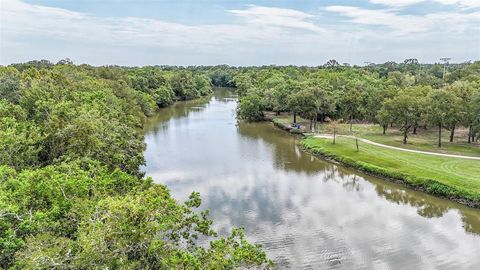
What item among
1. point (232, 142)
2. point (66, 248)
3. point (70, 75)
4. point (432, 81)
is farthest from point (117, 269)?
point (432, 81)

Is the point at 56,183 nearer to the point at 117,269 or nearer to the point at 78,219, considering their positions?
the point at 78,219

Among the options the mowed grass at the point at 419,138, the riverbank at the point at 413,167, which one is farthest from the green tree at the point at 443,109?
the riverbank at the point at 413,167

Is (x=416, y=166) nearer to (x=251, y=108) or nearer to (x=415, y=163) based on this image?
(x=415, y=163)

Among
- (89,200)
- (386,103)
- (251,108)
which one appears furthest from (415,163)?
(251,108)

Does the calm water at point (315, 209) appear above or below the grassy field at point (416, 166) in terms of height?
below

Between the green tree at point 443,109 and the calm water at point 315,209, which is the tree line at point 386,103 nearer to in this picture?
the green tree at point 443,109
